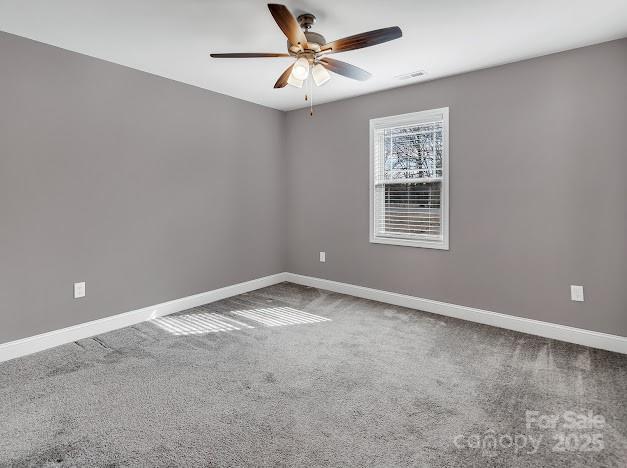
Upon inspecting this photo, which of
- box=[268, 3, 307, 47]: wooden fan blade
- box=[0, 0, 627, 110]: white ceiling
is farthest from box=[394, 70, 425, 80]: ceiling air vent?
box=[268, 3, 307, 47]: wooden fan blade

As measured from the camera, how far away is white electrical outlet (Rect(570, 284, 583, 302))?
3.00 metres

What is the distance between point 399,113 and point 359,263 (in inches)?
70.7

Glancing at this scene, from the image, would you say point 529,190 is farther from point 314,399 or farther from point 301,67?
point 314,399

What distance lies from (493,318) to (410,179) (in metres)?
1.64

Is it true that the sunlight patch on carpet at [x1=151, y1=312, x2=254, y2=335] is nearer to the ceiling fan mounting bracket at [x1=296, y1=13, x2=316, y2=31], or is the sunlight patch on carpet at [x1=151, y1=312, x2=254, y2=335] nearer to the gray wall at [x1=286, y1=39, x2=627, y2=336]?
the gray wall at [x1=286, y1=39, x2=627, y2=336]

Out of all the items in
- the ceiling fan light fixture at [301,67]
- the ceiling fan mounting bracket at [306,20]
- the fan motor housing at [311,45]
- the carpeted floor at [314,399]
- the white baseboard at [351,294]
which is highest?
the ceiling fan mounting bracket at [306,20]

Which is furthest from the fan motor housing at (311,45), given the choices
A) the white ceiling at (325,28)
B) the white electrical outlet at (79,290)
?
the white electrical outlet at (79,290)

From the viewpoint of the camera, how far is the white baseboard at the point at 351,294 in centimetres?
285

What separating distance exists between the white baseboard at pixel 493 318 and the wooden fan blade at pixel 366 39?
2.65 metres

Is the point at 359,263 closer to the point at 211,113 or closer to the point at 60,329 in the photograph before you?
the point at 211,113

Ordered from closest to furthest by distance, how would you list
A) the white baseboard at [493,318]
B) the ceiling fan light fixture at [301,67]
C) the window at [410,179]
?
the ceiling fan light fixture at [301,67] < the white baseboard at [493,318] < the window at [410,179]

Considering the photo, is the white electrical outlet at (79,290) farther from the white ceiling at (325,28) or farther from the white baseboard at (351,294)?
the white ceiling at (325,28)

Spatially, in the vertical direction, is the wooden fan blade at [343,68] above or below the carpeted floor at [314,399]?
above

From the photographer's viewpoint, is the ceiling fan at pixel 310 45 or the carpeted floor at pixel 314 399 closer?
the carpeted floor at pixel 314 399
